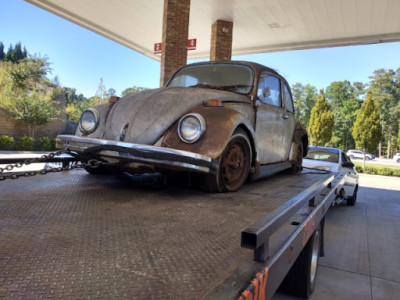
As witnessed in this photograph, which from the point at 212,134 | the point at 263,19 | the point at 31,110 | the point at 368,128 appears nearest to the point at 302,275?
the point at 212,134

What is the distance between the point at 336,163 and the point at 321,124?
17807 mm

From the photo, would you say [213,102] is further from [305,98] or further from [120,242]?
[305,98]

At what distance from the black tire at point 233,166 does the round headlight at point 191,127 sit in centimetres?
30

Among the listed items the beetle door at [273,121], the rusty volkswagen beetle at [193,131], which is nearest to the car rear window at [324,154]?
the beetle door at [273,121]

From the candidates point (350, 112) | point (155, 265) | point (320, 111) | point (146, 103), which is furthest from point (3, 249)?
point (350, 112)

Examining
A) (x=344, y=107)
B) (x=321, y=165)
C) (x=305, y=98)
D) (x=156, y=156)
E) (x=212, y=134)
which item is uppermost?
(x=305, y=98)

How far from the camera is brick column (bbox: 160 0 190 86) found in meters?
7.72

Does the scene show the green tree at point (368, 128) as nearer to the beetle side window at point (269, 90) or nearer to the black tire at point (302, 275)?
the beetle side window at point (269, 90)

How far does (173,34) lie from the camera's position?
7816 millimetres

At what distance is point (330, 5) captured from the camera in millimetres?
8203

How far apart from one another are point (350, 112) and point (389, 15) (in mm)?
49138

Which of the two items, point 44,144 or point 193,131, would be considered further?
point 44,144

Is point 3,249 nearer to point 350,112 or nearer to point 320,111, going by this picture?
point 320,111

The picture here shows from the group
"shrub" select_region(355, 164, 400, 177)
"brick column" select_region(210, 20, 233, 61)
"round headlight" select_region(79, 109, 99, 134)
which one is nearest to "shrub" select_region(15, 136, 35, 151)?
"brick column" select_region(210, 20, 233, 61)
